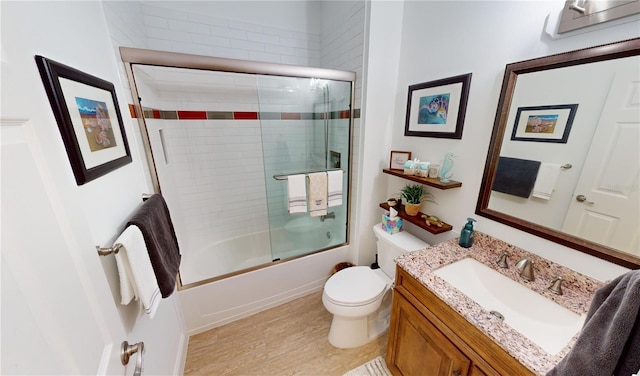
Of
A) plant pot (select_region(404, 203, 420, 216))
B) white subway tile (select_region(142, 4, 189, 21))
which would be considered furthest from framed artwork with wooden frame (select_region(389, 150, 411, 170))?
white subway tile (select_region(142, 4, 189, 21))

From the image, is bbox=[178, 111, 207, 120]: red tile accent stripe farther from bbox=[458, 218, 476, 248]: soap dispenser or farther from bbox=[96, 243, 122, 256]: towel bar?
bbox=[458, 218, 476, 248]: soap dispenser

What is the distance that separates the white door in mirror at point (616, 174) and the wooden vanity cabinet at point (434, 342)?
24.6 inches

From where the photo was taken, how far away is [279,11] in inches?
79.2

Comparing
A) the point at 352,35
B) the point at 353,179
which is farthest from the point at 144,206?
the point at 352,35

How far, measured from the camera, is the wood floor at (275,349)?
143cm

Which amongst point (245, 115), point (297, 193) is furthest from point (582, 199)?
point (245, 115)

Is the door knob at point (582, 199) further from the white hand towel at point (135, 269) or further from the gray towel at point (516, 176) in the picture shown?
the white hand towel at point (135, 269)


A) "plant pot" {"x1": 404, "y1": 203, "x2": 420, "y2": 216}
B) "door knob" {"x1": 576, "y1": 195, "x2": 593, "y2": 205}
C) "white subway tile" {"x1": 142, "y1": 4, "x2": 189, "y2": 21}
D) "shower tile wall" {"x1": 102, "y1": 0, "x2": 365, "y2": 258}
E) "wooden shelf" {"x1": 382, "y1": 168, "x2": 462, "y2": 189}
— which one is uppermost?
"white subway tile" {"x1": 142, "y1": 4, "x2": 189, "y2": 21}

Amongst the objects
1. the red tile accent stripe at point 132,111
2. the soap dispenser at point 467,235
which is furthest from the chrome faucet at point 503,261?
the red tile accent stripe at point 132,111

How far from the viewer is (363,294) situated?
144cm

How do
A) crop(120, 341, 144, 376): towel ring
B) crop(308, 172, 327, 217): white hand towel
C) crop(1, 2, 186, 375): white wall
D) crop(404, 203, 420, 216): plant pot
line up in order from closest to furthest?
crop(1, 2, 186, 375): white wall
crop(120, 341, 144, 376): towel ring
crop(404, 203, 420, 216): plant pot
crop(308, 172, 327, 217): white hand towel

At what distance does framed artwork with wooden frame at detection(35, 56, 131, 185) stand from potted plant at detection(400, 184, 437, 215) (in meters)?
1.58

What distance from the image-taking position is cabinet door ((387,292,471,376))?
909 mm

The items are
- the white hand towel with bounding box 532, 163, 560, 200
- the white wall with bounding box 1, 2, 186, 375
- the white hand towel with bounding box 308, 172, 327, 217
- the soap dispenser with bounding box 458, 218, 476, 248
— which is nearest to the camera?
the white wall with bounding box 1, 2, 186, 375
